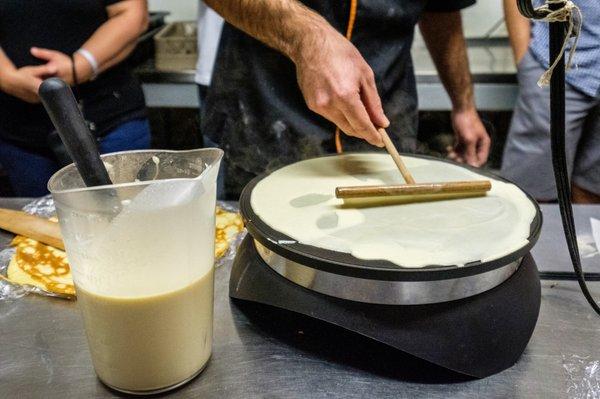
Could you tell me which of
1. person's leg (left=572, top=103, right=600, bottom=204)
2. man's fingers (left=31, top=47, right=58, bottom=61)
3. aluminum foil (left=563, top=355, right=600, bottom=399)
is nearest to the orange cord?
aluminum foil (left=563, top=355, right=600, bottom=399)

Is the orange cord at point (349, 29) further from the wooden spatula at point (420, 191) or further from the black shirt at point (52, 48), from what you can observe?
the black shirt at point (52, 48)

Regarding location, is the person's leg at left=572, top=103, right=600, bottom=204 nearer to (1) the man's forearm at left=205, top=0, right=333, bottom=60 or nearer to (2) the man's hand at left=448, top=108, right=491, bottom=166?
(2) the man's hand at left=448, top=108, right=491, bottom=166

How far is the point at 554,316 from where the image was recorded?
0.90m

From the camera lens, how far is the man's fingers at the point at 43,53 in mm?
1745

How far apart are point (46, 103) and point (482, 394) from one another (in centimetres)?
65

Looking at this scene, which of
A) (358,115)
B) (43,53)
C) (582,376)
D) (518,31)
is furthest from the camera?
(518,31)

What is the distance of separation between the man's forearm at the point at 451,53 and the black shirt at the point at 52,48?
1.05m

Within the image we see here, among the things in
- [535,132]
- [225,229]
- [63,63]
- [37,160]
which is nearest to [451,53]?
[535,132]

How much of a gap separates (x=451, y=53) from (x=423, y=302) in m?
1.17

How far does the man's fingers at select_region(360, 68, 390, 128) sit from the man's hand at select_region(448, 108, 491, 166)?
29.7 inches

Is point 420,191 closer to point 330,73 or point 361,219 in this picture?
point 361,219

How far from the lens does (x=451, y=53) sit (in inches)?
66.7

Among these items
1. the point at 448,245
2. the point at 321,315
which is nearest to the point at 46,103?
the point at 321,315

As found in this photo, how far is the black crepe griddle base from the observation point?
72 cm
